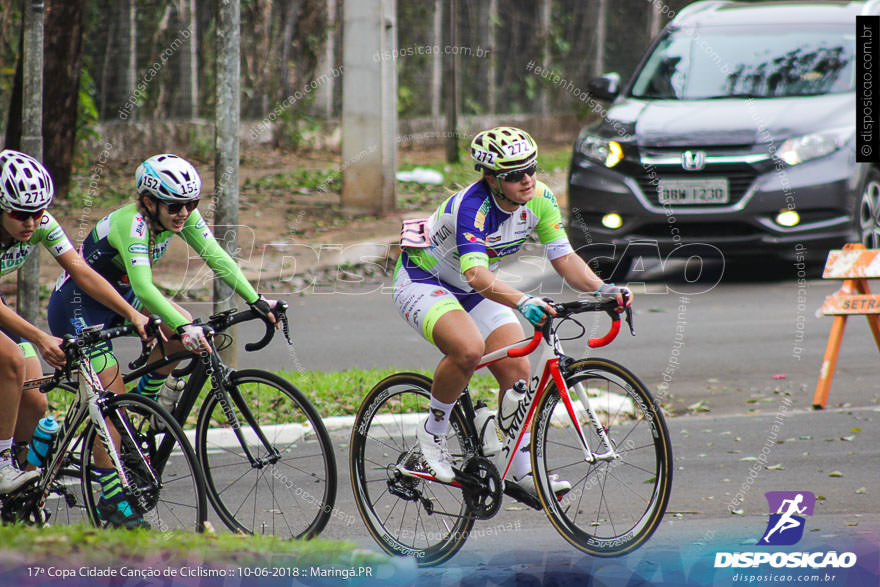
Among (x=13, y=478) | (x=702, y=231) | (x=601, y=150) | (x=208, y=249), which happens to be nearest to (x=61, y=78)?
(x=601, y=150)

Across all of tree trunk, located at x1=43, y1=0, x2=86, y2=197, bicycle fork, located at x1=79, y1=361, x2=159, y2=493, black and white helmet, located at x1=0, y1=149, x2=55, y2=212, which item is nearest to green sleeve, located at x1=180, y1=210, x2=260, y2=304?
black and white helmet, located at x1=0, y1=149, x2=55, y2=212

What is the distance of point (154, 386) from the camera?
19.4 feet

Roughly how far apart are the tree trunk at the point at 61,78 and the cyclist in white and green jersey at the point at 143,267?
404 inches

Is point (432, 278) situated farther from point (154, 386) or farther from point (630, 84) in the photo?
point (630, 84)

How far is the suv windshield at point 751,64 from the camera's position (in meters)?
11.7

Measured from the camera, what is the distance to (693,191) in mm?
10930

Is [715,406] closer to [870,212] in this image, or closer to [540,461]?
[540,461]

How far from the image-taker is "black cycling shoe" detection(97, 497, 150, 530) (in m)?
5.28

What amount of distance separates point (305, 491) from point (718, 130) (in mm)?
6637

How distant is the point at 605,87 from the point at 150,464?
7754 mm

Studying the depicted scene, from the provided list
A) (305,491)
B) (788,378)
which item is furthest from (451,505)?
(788,378)

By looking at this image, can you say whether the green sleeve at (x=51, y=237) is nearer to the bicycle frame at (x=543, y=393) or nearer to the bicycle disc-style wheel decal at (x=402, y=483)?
the bicycle disc-style wheel decal at (x=402, y=483)

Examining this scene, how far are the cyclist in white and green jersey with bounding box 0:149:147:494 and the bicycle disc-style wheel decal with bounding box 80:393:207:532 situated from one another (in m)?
0.30

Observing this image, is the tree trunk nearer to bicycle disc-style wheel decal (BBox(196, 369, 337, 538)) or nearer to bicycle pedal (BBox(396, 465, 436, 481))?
bicycle disc-style wheel decal (BBox(196, 369, 337, 538))
